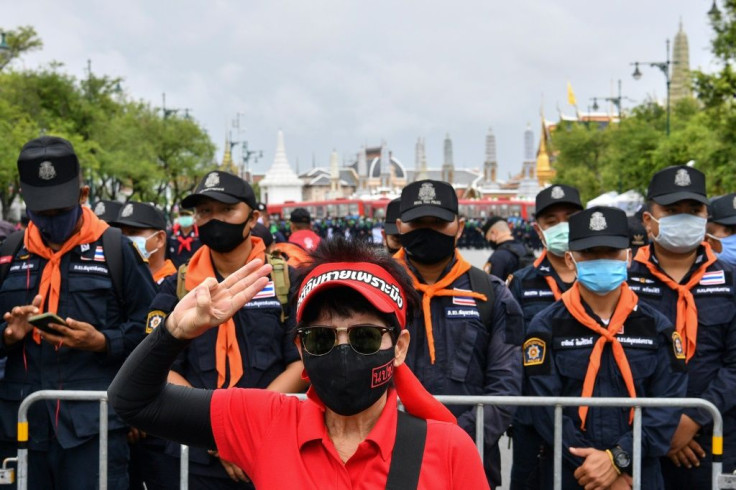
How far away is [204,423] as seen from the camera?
8.87 feet

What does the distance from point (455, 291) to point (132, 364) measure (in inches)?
91.3

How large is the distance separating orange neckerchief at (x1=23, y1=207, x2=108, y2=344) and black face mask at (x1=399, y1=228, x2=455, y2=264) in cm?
168

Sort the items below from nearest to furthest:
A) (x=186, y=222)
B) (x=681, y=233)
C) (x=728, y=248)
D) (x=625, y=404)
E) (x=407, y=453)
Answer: (x=407, y=453) → (x=625, y=404) → (x=681, y=233) → (x=728, y=248) → (x=186, y=222)

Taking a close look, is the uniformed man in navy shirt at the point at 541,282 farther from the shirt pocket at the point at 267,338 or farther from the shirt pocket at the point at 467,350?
the shirt pocket at the point at 267,338

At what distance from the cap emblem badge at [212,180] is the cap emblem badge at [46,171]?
78 cm

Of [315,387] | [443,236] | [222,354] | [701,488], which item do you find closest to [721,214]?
[701,488]

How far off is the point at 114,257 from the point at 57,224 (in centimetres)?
34

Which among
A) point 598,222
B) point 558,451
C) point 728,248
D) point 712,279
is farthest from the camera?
→ point 728,248

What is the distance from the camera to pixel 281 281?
15.2 ft

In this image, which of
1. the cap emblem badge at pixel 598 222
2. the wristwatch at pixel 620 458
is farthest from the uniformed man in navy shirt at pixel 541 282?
the cap emblem badge at pixel 598 222

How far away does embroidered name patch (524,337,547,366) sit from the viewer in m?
4.69

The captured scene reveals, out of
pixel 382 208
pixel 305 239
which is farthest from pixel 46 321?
pixel 382 208

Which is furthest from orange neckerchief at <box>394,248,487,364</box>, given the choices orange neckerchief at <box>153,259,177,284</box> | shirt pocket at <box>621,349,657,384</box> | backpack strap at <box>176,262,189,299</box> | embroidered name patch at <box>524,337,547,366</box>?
orange neckerchief at <box>153,259,177,284</box>

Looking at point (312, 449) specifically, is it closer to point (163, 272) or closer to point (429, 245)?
point (429, 245)
